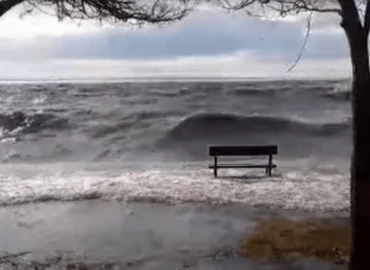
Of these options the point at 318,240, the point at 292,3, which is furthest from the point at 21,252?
the point at 292,3

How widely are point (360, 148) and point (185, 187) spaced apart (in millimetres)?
10056

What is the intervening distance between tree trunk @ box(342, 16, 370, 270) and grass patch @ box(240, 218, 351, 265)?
2.32m

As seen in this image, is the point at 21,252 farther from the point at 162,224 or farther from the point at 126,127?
the point at 126,127

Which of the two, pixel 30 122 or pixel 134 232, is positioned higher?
pixel 134 232

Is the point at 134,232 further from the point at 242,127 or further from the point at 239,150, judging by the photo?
the point at 242,127

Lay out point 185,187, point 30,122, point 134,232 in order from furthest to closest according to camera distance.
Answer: point 30,122
point 185,187
point 134,232

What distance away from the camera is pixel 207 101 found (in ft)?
178

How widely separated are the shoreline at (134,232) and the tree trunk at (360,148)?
8.11 feet

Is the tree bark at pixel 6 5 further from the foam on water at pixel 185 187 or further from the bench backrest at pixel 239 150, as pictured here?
the bench backrest at pixel 239 150

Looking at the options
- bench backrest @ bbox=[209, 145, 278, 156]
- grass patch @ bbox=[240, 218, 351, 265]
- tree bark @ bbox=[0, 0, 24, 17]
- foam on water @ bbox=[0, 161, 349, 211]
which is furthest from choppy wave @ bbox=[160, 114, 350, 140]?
tree bark @ bbox=[0, 0, 24, 17]

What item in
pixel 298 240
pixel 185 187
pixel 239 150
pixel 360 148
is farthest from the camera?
pixel 239 150

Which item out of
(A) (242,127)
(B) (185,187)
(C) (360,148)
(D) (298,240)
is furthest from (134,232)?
(A) (242,127)

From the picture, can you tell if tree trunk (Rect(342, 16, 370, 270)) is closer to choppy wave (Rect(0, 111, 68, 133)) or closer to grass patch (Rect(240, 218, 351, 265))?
grass patch (Rect(240, 218, 351, 265))

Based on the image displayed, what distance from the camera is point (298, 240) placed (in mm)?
10938
